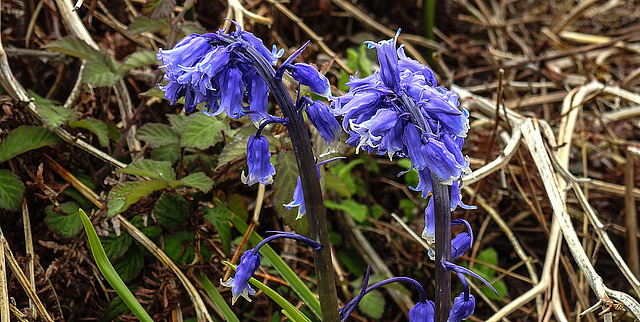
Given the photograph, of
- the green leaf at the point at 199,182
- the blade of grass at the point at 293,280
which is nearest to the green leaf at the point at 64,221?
the green leaf at the point at 199,182

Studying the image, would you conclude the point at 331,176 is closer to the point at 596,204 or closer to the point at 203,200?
the point at 203,200

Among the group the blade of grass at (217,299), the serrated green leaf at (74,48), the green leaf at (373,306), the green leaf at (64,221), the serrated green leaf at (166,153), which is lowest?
the green leaf at (373,306)

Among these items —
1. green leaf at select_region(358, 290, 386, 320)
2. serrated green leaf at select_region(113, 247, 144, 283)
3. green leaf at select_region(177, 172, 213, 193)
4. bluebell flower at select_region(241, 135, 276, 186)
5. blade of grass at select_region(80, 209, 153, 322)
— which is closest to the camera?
bluebell flower at select_region(241, 135, 276, 186)

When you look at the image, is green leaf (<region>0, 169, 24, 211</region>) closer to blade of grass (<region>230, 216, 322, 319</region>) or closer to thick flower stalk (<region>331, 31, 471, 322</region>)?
blade of grass (<region>230, 216, 322, 319</region>)

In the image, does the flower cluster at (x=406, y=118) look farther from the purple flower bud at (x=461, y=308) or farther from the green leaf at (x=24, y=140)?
the green leaf at (x=24, y=140)

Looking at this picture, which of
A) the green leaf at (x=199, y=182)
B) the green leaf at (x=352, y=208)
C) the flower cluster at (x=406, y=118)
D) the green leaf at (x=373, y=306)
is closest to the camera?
the flower cluster at (x=406, y=118)

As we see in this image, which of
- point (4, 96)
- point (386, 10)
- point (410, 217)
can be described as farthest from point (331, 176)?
point (386, 10)

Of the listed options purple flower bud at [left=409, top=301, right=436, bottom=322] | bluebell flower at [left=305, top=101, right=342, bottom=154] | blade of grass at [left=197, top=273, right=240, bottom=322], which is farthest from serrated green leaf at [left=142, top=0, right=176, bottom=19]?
purple flower bud at [left=409, top=301, right=436, bottom=322]
